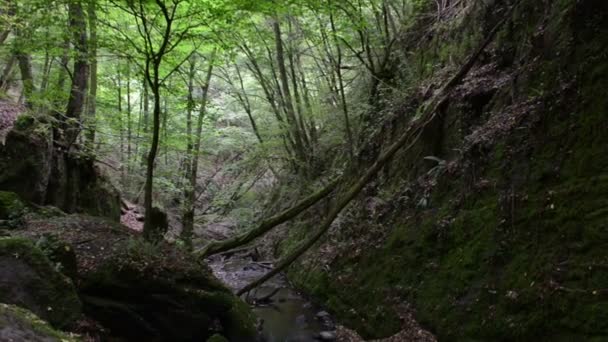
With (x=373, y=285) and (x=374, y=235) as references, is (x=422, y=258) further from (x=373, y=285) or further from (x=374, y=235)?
(x=374, y=235)

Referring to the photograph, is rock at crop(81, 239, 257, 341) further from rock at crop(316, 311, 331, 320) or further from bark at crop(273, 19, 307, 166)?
bark at crop(273, 19, 307, 166)

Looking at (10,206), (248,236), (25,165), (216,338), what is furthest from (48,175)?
(216,338)

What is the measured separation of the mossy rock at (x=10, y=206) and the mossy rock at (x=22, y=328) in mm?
5253

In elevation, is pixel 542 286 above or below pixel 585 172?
below

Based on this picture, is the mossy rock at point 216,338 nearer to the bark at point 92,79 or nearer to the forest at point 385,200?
the forest at point 385,200

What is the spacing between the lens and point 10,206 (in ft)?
26.2

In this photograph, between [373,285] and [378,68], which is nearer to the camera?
[373,285]

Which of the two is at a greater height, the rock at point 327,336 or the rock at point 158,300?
the rock at point 158,300

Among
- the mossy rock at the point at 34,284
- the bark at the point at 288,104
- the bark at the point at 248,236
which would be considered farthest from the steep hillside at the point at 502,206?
the bark at the point at 288,104

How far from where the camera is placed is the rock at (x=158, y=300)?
668 centimetres

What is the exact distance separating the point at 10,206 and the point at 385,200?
7373 millimetres

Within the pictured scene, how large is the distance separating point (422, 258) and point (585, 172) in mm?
2928

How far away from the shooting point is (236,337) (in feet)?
24.7

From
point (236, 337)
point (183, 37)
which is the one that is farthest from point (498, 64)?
point (236, 337)
